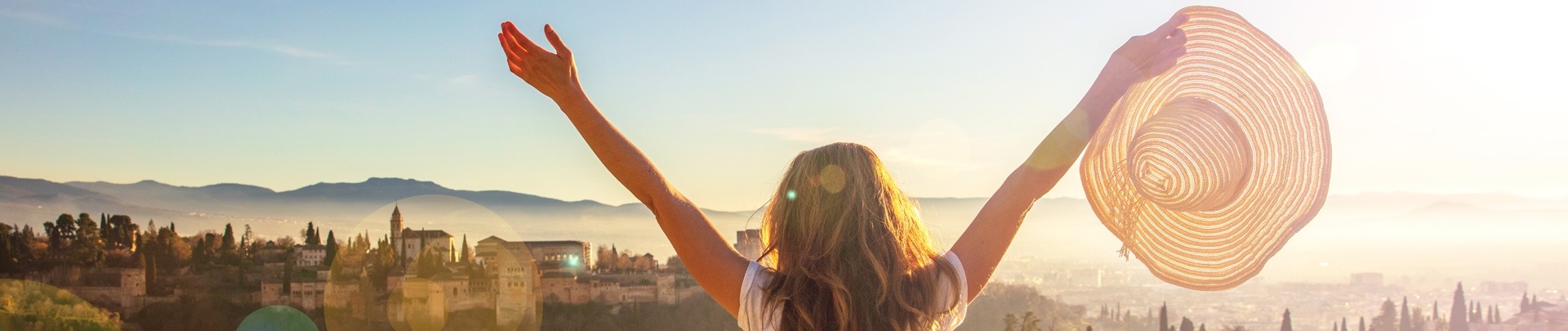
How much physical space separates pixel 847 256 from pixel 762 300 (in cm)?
13

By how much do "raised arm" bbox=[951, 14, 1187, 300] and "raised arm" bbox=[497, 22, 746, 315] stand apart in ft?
1.09

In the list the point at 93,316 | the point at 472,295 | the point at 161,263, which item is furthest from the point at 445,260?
the point at 93,316

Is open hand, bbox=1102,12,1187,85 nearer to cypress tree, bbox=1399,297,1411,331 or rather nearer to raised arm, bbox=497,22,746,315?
raised arm, bbox=497,22,746,315

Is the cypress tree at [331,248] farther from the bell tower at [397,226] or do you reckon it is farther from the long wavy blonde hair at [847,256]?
the long wavy blonde hair at [847,256]

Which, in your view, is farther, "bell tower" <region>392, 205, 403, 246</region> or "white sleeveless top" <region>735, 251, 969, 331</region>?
"bell tower" <region>392, 205, 403, 246</region>

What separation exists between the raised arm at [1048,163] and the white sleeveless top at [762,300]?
3 centimetres

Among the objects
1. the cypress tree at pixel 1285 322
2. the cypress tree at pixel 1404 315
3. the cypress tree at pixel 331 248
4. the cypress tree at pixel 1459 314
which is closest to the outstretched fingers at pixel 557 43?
the cypress tree at pixel 1285 322

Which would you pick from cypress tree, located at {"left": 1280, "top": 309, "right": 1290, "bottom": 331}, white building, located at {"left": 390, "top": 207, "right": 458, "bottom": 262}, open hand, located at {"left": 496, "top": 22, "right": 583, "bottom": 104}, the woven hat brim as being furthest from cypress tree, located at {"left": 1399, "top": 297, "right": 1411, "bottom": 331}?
open hand, located at {"left": 496, "top": 22, "right": 583, "bottom": 104}

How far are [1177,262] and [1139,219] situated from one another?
9cm

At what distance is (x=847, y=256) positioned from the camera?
1.26 metres

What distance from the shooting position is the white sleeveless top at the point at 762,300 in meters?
1.26

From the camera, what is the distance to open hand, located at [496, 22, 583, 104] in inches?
52.4

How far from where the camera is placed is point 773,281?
4.15ft

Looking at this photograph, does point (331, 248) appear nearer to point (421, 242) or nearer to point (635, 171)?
point (421, 242)
